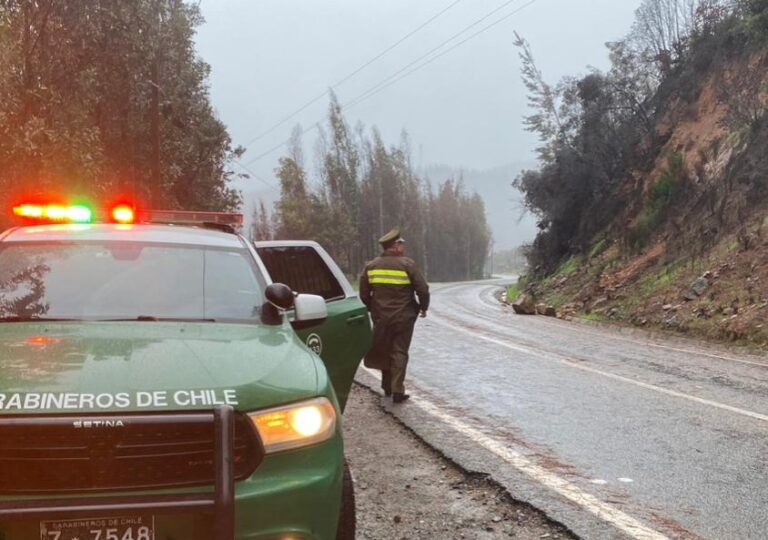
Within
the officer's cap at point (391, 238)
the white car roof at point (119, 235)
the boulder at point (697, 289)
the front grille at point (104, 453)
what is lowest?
the front grille at point (104, 453)

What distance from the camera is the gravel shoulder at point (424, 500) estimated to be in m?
4.05

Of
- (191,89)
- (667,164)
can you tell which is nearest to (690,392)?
(667,164)

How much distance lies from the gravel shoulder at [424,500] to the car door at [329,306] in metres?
0.67

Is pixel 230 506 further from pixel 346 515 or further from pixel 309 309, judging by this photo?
pixel 309 309

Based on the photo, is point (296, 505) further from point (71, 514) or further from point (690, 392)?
point (690, 392)

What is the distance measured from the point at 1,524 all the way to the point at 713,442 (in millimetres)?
5372

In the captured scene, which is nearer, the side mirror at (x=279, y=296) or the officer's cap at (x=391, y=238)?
the side mirror at (x=279, y=296)

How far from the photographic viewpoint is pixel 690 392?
323 inches

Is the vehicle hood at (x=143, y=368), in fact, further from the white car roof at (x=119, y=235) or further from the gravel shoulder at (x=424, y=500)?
the gravel shoulder at (x=424, y=500)

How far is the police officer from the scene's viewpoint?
767 cm

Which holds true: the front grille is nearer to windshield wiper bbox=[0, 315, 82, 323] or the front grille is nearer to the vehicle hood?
the vehicle hood

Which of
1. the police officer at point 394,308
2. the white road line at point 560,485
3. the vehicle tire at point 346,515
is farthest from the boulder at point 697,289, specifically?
the vehicle tire at point 346,515

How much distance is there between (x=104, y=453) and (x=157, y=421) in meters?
0.22

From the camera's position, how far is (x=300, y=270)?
20.4 ft
